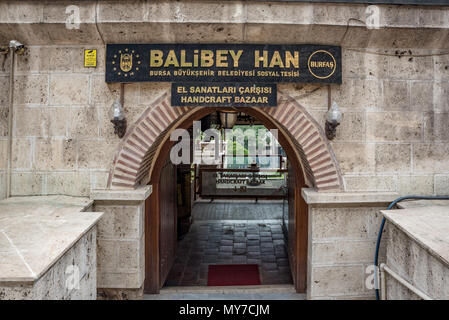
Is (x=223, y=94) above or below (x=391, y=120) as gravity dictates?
above

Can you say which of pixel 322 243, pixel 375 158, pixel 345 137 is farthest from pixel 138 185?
pixel 375 158

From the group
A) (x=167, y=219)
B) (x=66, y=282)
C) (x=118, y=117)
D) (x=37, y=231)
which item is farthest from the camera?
(x=167, y=219)

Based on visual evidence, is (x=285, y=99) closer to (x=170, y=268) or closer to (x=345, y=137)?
(x=345, y=137)

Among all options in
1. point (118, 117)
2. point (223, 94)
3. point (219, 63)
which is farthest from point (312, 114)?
point (118, 117)

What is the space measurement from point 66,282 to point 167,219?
223 cm

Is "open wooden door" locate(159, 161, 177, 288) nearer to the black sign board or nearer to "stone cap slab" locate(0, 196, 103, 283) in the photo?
"stone cap slab" locate(0, 196, 103, 283)

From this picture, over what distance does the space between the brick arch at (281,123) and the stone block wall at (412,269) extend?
869 millimetres

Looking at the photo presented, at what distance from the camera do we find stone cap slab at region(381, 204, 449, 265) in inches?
91.7

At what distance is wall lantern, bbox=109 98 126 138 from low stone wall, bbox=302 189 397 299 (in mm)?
2396

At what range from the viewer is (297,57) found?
11.5 feet

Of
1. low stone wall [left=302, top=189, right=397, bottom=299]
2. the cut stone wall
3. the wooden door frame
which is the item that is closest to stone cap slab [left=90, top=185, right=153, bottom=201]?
the cut stone wall

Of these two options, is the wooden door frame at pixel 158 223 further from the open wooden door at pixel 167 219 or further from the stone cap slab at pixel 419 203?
the stone cap slab at pixel 419 203

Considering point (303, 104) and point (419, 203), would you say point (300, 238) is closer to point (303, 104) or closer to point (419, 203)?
point (419, 203)

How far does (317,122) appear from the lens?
356 cm
